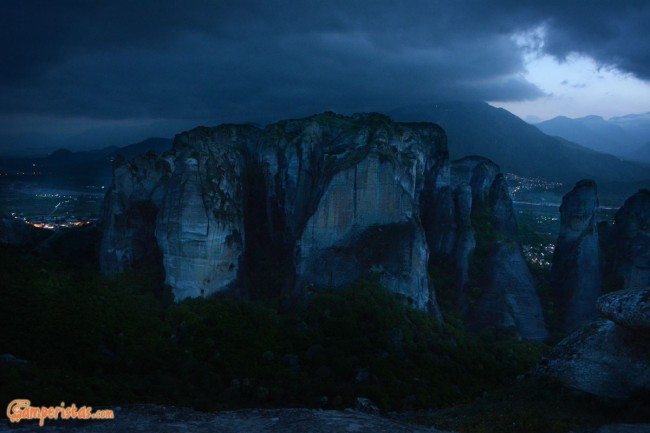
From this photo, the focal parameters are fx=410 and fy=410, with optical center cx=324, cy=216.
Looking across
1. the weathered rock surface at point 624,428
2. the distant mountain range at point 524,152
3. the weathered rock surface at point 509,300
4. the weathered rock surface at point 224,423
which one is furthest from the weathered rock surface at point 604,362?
the distant mountain range at point 524,152

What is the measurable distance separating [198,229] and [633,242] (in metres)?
43.0

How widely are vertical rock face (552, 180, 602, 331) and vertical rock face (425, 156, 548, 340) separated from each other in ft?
13.2

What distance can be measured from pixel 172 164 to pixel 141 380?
75.5ft

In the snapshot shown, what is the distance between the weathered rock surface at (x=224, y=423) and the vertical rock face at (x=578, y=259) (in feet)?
108

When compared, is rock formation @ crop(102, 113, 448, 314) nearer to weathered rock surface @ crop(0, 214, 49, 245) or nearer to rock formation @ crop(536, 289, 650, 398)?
weathered rock surface @ crop(0, 214, 49, 245)

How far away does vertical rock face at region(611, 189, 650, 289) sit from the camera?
3991 cm

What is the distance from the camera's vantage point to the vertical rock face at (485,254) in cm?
3934

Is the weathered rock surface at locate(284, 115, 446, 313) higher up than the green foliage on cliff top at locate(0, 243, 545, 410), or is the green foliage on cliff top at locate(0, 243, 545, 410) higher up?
the weathered rock surface at locate(284, 115, 446, 313)

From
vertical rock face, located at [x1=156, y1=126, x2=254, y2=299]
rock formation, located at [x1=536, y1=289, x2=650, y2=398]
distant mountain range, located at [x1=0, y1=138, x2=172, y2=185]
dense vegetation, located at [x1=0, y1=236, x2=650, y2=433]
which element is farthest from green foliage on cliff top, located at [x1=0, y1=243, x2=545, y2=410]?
distant mountain range, located at [x1=0, y1=138, x2=172, y2=185]

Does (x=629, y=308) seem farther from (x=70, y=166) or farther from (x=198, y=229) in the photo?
(x=70, y=166)

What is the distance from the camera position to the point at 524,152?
17375 cm

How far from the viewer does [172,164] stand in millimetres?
39969

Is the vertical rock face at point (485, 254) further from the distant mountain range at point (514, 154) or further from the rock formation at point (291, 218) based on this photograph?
the distant mountain range at point (514, 154)

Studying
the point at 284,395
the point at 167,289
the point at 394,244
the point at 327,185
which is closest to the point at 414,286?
the point at 394,244
